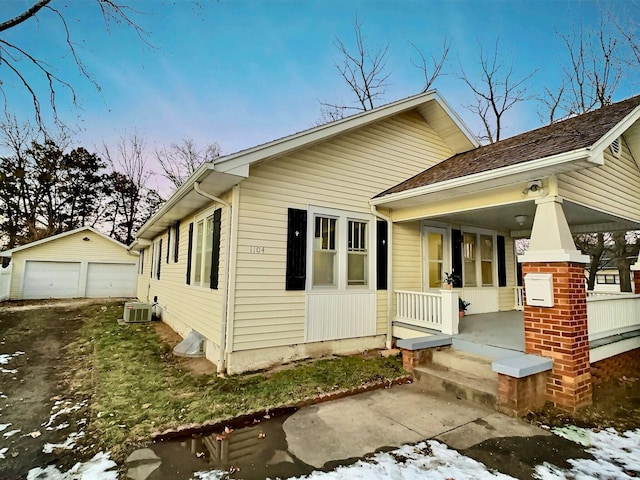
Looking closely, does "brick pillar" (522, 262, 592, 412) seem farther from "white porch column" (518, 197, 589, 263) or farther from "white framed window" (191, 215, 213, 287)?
"white framed window" (191, 215, 213, 287)

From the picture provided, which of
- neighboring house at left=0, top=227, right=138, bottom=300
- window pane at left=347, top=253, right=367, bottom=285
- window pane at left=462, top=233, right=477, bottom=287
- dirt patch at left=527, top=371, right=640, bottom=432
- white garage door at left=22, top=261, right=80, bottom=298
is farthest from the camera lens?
white garage door at left=22, top=261, right=80, bottom=298

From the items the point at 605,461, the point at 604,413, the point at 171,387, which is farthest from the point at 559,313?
the point at 171,387

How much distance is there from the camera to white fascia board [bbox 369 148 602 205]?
3945 millimetres

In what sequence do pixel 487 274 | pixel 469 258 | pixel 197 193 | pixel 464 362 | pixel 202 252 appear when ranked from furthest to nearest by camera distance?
pixel 487 274 < pixel 469 258 < pixel 202 252 < pixel 197 193 < pixel 464 362

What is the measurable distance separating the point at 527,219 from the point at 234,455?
7005 millimetres

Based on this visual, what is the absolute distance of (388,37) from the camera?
1396 cm

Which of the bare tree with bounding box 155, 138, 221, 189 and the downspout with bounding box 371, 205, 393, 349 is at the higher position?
the bare tree with bounding box 155, 138, 221, 189

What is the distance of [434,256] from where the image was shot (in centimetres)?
795

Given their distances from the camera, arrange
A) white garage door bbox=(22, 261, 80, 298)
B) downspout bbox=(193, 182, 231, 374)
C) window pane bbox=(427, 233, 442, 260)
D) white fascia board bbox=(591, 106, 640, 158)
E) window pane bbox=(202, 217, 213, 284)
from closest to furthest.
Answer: white fascia board bbox=(591, 106, 640, 158) < downspout bbox=(193, 182, 231, 374) < window pane bbox=(202, 217, 213, 284) < window pane bbox=(427, 233, 442, 260) < white garage door bbox=(22, 261, 80, 298)

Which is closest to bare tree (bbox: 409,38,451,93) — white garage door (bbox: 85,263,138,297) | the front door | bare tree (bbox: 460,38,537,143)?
bare tree (bbox: 460,38,537,143)

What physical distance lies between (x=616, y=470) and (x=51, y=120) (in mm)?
8432

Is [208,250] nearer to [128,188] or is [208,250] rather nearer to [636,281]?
[636,281]

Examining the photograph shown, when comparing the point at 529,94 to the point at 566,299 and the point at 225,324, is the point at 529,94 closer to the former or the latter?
the point at 566,299

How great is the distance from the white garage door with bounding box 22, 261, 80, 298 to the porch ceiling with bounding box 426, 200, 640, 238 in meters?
21.8
